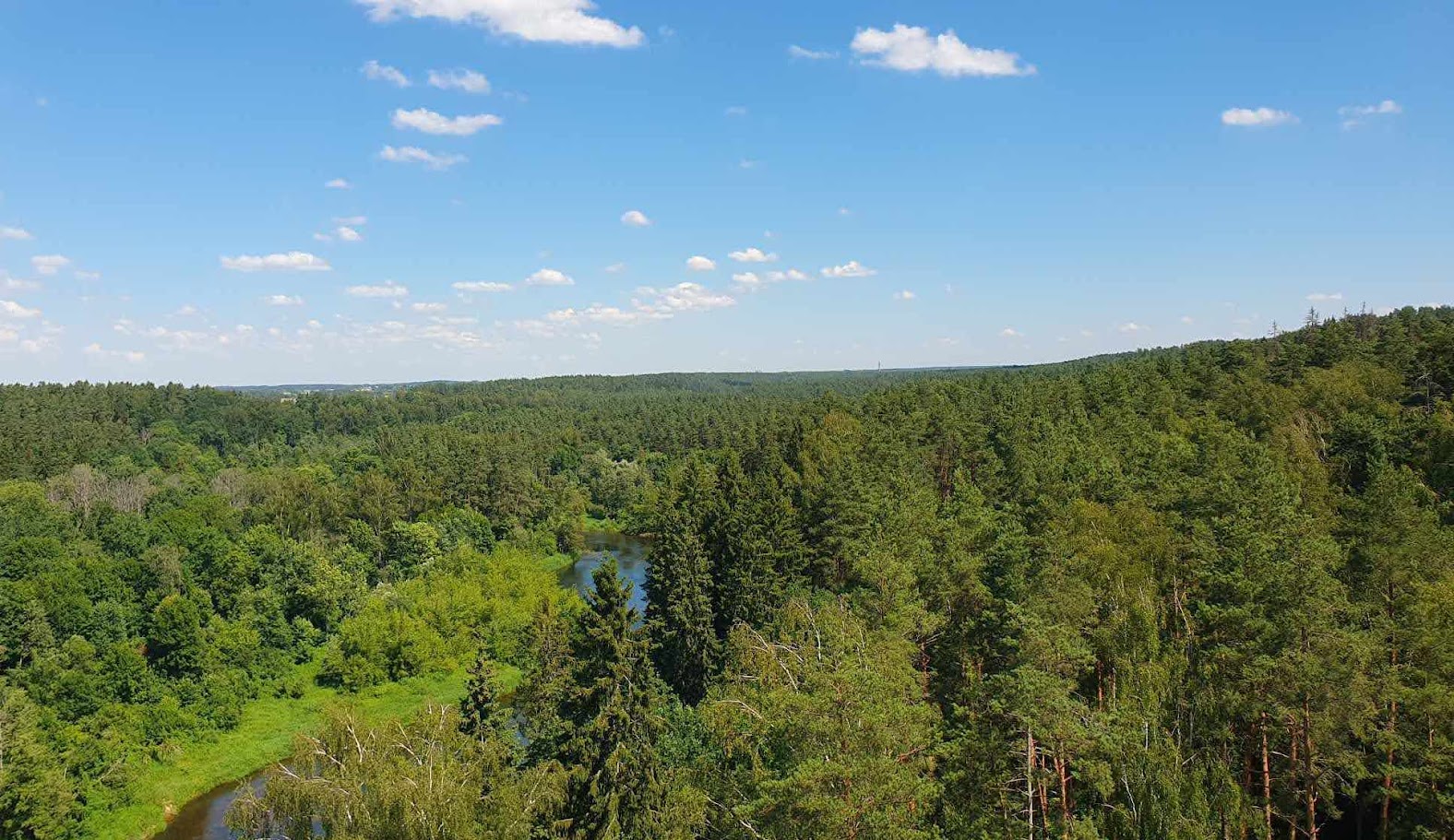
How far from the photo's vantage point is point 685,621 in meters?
38.0

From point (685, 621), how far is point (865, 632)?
1398cm

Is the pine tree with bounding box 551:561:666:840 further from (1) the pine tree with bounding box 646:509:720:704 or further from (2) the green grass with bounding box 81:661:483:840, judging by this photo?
(1) the pine tree with bounding box 646:509:720:704

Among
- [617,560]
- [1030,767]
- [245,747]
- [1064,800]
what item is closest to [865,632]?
[1064,800]

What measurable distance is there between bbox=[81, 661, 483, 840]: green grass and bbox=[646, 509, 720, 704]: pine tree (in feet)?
39.0

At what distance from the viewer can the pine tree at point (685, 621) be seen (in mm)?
38281

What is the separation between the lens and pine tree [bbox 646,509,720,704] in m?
38.3

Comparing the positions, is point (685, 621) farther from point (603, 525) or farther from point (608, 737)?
point (603, 525)

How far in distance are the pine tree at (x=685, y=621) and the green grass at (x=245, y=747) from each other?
39.0 ft

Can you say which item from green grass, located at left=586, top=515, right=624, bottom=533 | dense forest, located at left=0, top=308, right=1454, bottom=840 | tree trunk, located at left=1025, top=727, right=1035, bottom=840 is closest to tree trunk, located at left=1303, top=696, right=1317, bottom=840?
dense forest, located at left=0, top=308, right=1454, bottom=840

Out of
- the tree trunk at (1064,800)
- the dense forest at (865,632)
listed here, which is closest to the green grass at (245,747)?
A: the dense forest at (865,632)

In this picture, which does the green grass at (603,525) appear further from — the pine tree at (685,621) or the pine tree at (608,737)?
the pine tree at (608,737)

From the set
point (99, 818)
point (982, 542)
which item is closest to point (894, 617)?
point (982, 542)

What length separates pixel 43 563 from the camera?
2064 inches

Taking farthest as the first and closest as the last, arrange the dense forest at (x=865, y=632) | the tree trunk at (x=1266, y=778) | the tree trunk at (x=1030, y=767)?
the tree trunk at (x=1266, y=778), the dense forest at (x=865, y=632), the tree trunk at (x=1030, y=767)
